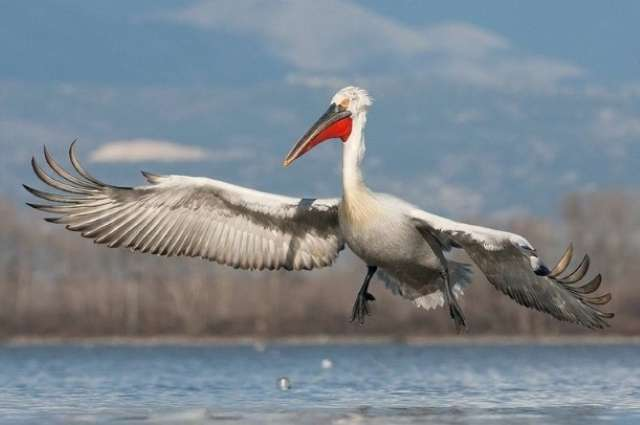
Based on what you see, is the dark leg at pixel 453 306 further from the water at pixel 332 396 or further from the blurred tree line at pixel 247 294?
the blurred tree line at pixel 247 294

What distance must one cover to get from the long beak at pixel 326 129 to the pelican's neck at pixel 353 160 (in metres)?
0.09

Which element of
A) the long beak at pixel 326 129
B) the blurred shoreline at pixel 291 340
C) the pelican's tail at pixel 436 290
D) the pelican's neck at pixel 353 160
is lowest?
the pelican's tail at pixel 436 290

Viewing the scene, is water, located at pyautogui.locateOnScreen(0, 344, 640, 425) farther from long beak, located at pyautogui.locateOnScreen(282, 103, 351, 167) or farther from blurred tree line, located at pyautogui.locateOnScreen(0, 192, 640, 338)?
blurred tree line, located at pyautogui.locateOnScreen(0, 192, 640, 338)

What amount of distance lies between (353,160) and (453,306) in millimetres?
1625

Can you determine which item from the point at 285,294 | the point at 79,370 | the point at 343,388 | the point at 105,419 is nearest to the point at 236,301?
the point at 285,294

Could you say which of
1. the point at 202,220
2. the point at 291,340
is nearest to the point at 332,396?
the point at 202,220

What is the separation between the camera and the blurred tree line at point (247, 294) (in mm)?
75000

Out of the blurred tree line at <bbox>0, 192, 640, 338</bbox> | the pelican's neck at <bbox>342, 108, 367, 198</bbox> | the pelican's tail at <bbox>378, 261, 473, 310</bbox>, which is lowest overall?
the pelican's tail at <bbox>378, 261, 473, 310</bbox>

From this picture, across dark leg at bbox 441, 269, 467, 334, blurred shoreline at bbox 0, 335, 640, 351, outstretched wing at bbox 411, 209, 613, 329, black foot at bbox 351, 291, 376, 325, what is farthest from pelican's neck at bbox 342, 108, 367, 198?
blurred shoreline at bbox 0, 335, 640, 351

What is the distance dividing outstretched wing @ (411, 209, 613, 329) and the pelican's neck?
24.0 inches

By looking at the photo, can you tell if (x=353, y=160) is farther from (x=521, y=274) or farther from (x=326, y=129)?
(x=521, y=274)

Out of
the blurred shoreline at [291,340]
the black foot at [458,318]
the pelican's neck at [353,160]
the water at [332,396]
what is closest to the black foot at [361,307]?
the black foot at [458,318]

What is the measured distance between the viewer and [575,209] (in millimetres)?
90500

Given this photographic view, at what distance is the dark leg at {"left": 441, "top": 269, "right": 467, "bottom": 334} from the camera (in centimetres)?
A: 1448
